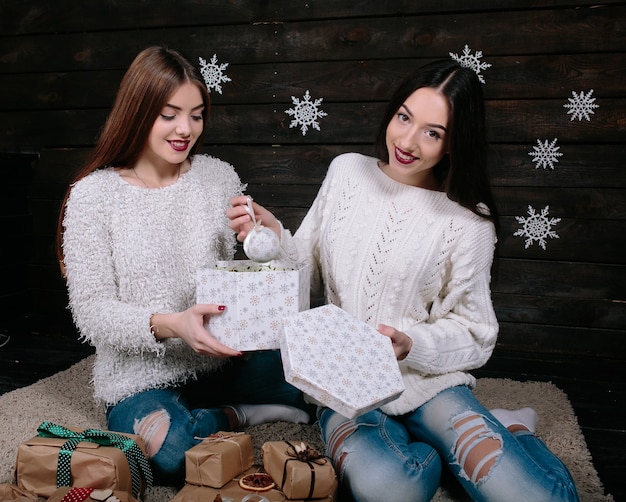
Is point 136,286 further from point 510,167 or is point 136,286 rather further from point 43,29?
point 43,29

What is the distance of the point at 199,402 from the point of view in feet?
5.60

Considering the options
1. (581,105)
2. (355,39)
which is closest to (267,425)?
(355,39)

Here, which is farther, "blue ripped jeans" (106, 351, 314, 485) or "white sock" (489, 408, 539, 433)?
"white sock" (489, 408, 539, 433)

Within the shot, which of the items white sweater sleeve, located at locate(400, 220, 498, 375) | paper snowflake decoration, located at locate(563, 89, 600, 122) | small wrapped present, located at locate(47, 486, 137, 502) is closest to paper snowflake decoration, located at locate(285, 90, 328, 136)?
paper snowflake decoration, located at locate(563, 89, 600, 122)

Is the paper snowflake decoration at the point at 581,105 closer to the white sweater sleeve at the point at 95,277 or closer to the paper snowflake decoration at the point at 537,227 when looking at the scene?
the paper snowflake decoration at the point at 537,227

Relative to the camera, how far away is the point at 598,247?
2.61 m

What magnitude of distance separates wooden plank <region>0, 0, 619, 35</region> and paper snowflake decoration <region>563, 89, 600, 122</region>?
Answer: 0.36 metres

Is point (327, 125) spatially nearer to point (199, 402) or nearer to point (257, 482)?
point (199, 402)

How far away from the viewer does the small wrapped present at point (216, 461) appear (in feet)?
4.19

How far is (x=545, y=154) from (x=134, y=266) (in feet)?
5.91

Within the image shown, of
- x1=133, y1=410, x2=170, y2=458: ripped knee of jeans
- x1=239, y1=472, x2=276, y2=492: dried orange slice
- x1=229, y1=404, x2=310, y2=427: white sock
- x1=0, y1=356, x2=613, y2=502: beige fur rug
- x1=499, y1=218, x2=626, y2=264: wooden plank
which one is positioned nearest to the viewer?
x1=239, y1=472, x2=276, y2=492: dried orange slice

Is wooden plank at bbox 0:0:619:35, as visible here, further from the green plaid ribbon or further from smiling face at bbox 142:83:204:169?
the green plaid ribbon

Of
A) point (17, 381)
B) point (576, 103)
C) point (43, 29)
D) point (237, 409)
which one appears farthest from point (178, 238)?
point (43, 29)

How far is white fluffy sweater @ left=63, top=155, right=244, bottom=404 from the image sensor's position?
1.50m
